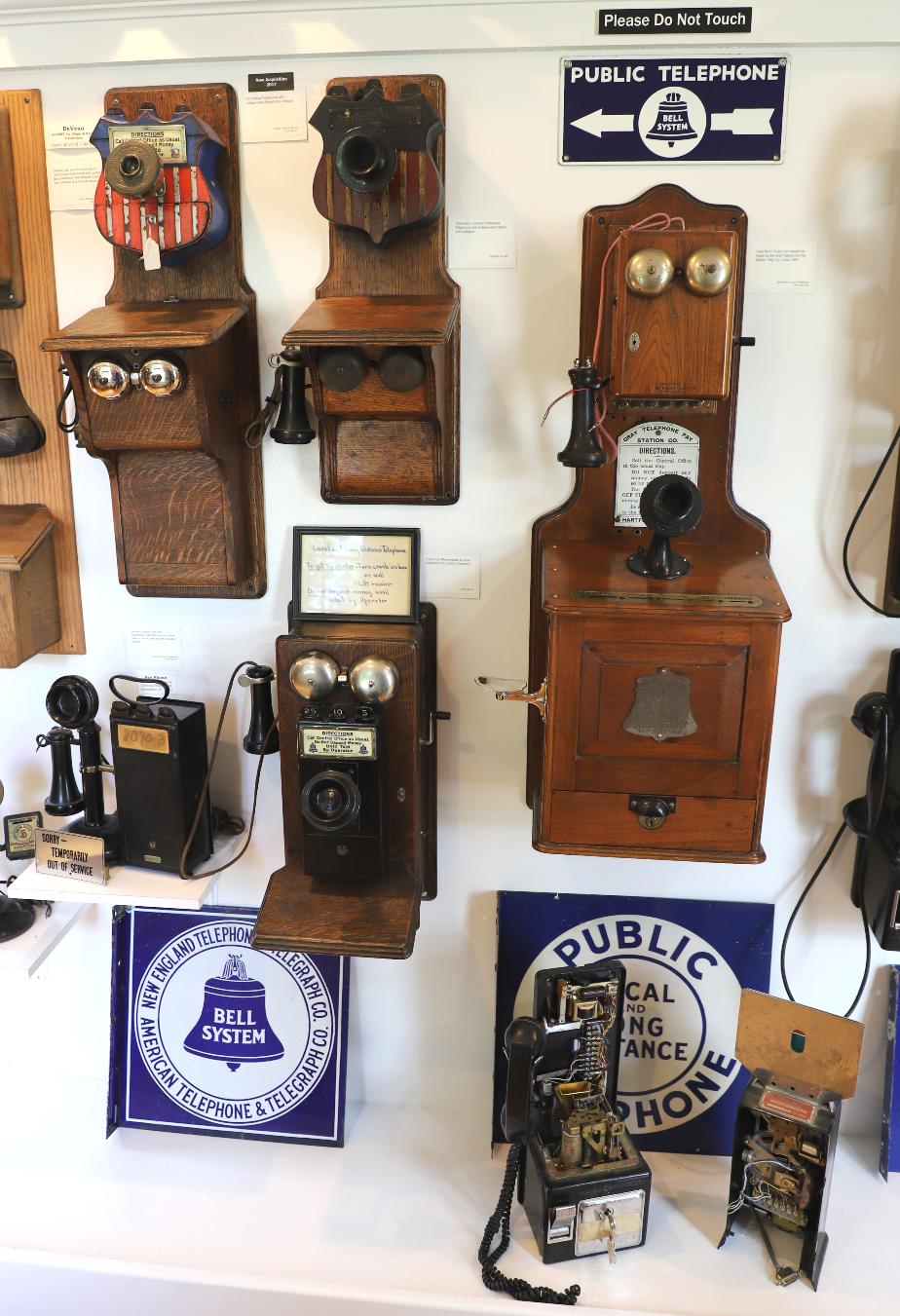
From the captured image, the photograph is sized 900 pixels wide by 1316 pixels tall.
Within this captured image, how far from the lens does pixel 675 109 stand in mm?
1707

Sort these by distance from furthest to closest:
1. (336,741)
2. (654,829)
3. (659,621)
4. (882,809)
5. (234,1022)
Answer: (234,1022) → (882,809) → (336,741) → (654,829) → (659,621)

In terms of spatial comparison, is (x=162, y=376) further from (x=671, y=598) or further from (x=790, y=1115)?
(x=790, y=1115)

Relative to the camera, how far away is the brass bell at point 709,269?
157 cm

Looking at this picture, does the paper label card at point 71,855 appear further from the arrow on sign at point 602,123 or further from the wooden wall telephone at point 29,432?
the arrow on sign at point 602,123

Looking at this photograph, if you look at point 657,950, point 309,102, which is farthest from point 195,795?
point 309,102

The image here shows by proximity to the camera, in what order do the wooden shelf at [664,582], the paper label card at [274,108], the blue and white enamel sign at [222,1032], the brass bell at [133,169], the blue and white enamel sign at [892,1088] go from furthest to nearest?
the blue and white enamel sign at [222,1032] < the blue and white enamel sign at [892,1088] < the paper label card at [274,108] < the brass bell at [133,169] < the wooden shelf at [664,582]

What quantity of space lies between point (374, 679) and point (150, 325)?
0.66m

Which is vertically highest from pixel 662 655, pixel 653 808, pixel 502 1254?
pixel 662 655

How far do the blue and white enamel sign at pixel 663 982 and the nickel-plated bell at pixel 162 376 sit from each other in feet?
3.58

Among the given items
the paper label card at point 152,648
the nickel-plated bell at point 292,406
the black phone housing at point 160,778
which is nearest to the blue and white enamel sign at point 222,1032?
the black phone housing at point 160,778

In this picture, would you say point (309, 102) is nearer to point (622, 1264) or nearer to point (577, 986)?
point (577, 986)

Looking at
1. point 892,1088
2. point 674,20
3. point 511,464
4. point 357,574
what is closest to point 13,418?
point 357,574

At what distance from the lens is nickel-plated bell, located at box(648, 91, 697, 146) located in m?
1.71

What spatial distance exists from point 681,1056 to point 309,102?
1.84 meters
